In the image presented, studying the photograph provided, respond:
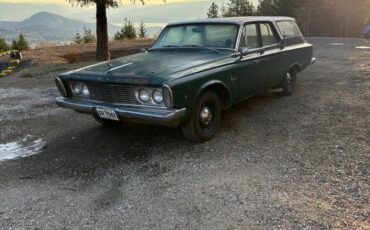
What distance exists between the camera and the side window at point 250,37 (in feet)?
18.3

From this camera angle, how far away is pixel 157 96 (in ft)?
14.0

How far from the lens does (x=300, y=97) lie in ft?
23.6

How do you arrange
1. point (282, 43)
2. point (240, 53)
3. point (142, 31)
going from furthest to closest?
1. point (142, 31)
2. point (282, 43)
3. point (240, 53)

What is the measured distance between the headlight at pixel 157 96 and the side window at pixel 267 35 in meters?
2.63

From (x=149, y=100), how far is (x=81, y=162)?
1199 mm

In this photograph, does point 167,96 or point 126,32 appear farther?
point 126,32

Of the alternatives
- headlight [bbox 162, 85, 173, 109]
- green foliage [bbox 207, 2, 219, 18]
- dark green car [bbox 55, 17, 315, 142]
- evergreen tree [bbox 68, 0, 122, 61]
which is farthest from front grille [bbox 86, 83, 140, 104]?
green foliage [bbox 207, 2, 219, 18]

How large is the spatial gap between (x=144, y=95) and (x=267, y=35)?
116 inches

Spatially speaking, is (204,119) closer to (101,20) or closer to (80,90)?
(80,90)

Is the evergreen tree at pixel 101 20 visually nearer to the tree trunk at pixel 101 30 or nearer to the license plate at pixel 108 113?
the tree trunk at pixel 101 30

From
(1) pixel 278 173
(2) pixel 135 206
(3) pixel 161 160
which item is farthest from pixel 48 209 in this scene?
(1) pixel 278 173

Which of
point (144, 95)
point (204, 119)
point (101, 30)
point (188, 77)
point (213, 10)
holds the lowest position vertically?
point (204, 119)

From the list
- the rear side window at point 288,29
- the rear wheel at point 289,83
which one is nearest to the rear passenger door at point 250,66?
the rear side window at point 288,29

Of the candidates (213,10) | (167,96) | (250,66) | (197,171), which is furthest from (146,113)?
(213,10)
